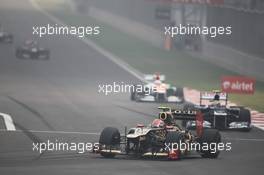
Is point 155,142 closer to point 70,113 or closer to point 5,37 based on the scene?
point 70,113

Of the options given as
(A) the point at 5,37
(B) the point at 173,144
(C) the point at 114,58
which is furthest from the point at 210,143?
(A) the point at 5,37

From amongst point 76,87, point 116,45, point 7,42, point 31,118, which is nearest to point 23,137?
point 31,118

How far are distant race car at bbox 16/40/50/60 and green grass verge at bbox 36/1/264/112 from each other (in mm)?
1805

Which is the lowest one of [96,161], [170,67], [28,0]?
[96,161]

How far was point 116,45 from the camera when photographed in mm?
59844

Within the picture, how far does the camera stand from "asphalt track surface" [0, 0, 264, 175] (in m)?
25.2

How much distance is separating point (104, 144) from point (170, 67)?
26.1 m

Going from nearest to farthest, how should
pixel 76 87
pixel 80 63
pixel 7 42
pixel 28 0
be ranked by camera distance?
pixel 76 87
pixel 80 63
pixel 7 42
pixel 28 0

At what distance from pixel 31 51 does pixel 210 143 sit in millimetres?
23567

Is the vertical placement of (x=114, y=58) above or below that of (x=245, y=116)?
above

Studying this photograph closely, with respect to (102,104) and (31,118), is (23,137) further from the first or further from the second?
(102,104)

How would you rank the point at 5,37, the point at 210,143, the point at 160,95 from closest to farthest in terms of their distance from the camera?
the point at 210,143 → the point at 160,95 → the point at 5,37

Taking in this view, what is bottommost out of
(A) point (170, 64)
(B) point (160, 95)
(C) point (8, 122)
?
(C) point (8, 122)

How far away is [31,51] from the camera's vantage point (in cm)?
5019
